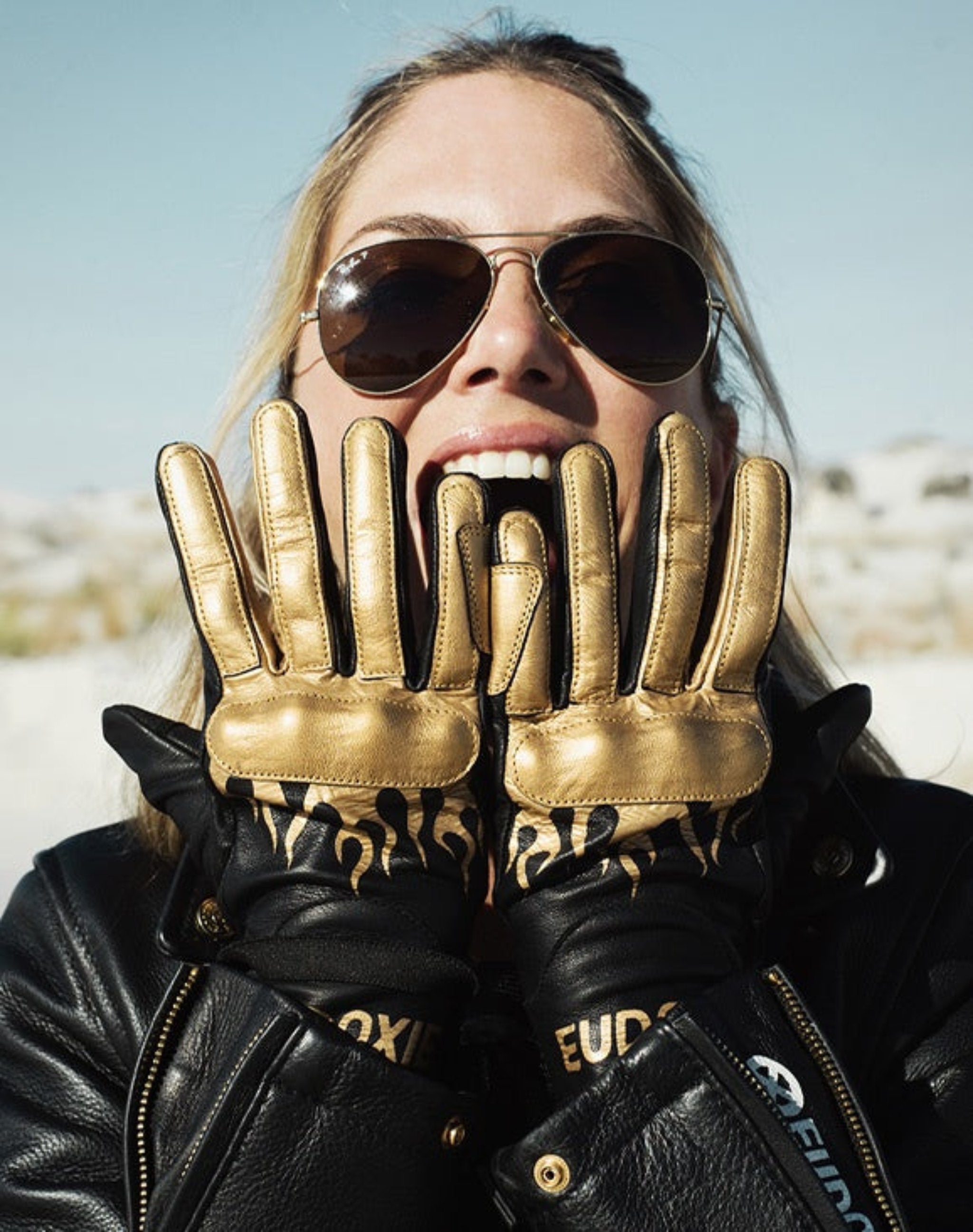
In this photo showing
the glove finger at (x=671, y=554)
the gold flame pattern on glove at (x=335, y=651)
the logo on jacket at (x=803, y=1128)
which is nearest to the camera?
the logo on jacket at (x=803, y=1128)

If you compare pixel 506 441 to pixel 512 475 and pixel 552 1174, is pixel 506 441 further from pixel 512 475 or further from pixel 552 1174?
pixel 552 1174

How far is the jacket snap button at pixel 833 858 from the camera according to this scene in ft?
6.37

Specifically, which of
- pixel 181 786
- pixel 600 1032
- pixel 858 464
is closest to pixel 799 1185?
pixel 600 1032

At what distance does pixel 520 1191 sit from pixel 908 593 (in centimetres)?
1060

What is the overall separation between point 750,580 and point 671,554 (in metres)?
0.12

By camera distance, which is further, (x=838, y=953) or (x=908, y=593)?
(x=908, y=593)

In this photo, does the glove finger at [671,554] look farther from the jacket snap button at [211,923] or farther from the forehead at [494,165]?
the jacket snap button at [211,923]

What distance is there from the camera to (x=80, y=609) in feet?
36.1

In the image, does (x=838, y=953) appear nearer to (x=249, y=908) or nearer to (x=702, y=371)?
(x=249, y=908)

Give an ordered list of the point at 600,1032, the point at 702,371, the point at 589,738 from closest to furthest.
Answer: the point at 600,1032 → the point at 589,738 → the point at 702,371

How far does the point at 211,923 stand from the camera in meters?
1.91

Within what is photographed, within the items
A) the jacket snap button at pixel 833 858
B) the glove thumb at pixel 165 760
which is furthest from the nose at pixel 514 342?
the jacket snap button at pixel 833 858

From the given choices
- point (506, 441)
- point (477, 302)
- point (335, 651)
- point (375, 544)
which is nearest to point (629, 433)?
point (506, 441)

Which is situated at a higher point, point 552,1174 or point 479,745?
point 479,745
